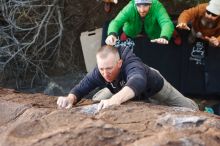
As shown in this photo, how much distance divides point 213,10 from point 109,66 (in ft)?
5.03

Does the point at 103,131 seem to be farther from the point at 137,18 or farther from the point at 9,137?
the point at 137,18

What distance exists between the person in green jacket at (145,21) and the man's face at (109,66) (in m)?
1.06

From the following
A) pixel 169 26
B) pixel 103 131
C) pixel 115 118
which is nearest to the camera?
pixel 103 131

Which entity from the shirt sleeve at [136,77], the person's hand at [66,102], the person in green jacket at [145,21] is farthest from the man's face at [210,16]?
the person's hand at [66,102]

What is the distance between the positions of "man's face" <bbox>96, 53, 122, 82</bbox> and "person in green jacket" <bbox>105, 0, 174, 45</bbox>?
106cm

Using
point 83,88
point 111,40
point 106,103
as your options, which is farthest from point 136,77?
point 111,40

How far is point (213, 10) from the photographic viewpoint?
4184mm

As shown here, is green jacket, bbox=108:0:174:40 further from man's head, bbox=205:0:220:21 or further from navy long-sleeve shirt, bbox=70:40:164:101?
navy long-sleeve shirt, bbox=70:40:164:101

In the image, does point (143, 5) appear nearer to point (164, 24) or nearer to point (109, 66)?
point (164, 24)

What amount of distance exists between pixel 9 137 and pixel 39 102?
0.54 m

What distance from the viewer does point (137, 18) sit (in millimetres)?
4371

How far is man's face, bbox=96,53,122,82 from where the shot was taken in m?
2.98

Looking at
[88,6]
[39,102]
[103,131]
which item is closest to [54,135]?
[103,131]

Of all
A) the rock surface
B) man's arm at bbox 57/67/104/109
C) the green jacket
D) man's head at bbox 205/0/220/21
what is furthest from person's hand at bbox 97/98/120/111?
man's head at bbox 205/0/220/21
